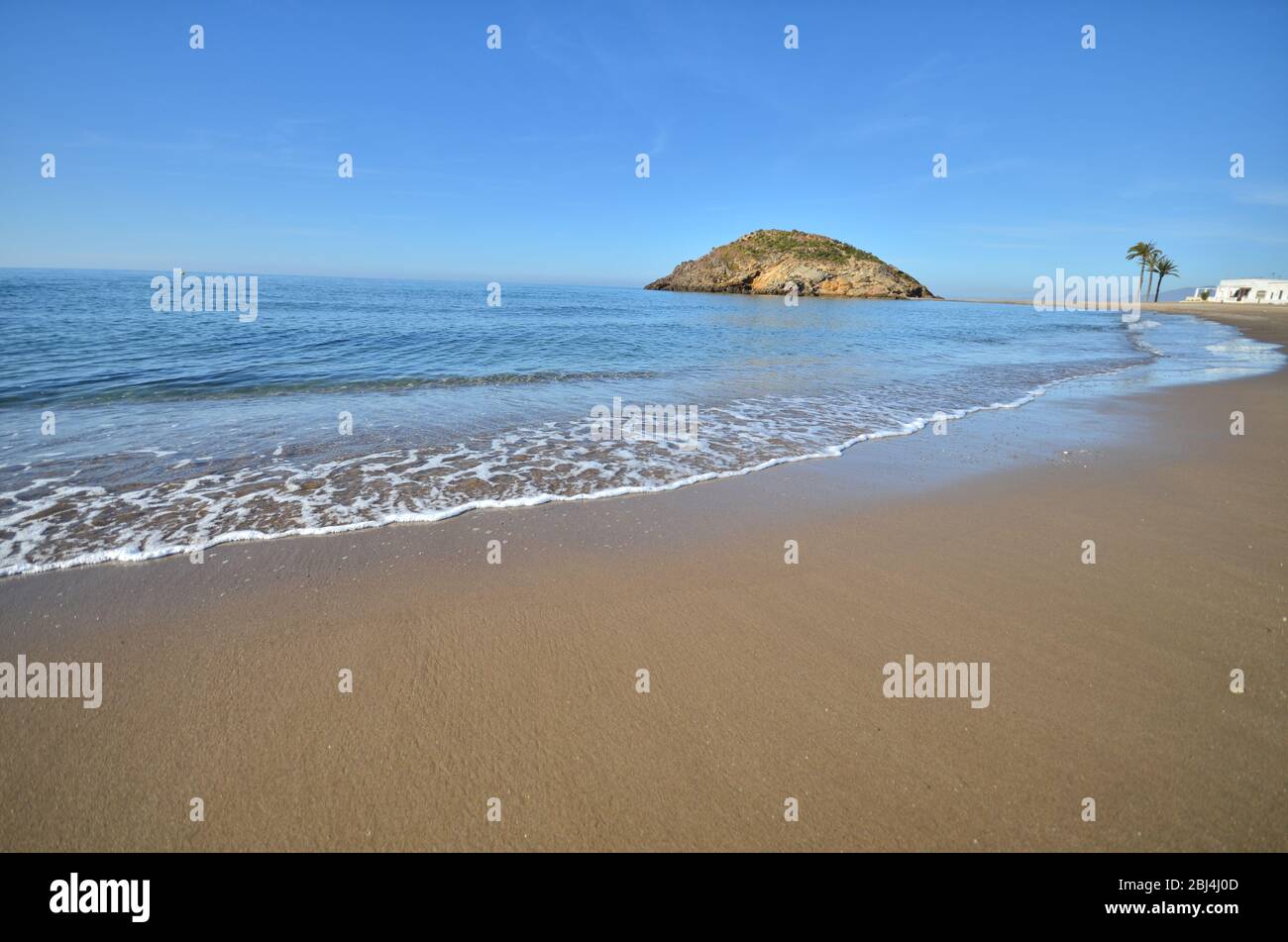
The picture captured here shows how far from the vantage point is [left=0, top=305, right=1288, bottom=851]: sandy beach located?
2.23m

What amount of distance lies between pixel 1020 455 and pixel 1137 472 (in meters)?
1.21

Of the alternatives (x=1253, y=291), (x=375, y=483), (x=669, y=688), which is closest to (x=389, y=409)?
(x=375, y=483)

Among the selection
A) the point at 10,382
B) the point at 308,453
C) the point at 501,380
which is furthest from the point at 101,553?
the point at 10,382

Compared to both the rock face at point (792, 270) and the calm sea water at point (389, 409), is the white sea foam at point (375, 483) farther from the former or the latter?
the rock face at point (792, 270)

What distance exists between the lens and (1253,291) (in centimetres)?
7388

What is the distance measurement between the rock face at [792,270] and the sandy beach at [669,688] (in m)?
92.5

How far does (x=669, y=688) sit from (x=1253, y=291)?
113061mm

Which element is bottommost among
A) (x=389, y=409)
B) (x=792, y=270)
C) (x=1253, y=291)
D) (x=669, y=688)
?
(x=669, y=688)

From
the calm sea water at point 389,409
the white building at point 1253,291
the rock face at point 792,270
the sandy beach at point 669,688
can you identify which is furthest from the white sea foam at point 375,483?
the white building at point 1253,291

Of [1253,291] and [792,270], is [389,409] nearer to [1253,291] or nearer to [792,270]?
[792,270]

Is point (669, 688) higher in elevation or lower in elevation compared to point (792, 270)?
lower

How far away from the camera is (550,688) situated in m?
2.96
